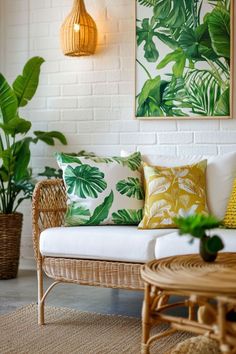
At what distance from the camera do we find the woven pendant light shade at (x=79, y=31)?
13.1 ft

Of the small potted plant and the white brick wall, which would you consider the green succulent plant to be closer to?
the white brick wall

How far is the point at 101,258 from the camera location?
2.89 m

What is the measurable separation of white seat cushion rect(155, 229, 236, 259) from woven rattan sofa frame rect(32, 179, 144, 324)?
14 centimetres

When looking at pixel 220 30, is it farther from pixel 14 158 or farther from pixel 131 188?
pixel 14 158

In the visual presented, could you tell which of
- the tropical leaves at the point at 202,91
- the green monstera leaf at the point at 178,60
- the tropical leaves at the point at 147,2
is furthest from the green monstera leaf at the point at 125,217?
the tropical leaves at the point at 147,2

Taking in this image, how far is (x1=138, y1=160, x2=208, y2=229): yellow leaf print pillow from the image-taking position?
3115mm

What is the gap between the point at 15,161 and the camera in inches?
161

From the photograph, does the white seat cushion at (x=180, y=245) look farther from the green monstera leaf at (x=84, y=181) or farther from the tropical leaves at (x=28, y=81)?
the tropical leaves at (x=28, y=81)

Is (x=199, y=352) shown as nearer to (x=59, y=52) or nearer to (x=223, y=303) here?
(x=223, y=303)

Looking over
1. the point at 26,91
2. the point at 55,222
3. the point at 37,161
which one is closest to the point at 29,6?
the point at 26,91

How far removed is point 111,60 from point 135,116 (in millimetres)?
447

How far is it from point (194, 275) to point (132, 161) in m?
1.52

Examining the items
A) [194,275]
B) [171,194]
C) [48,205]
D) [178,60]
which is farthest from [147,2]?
[194,275]

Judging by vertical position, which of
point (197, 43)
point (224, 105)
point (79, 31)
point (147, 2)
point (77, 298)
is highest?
point (147, 2)
